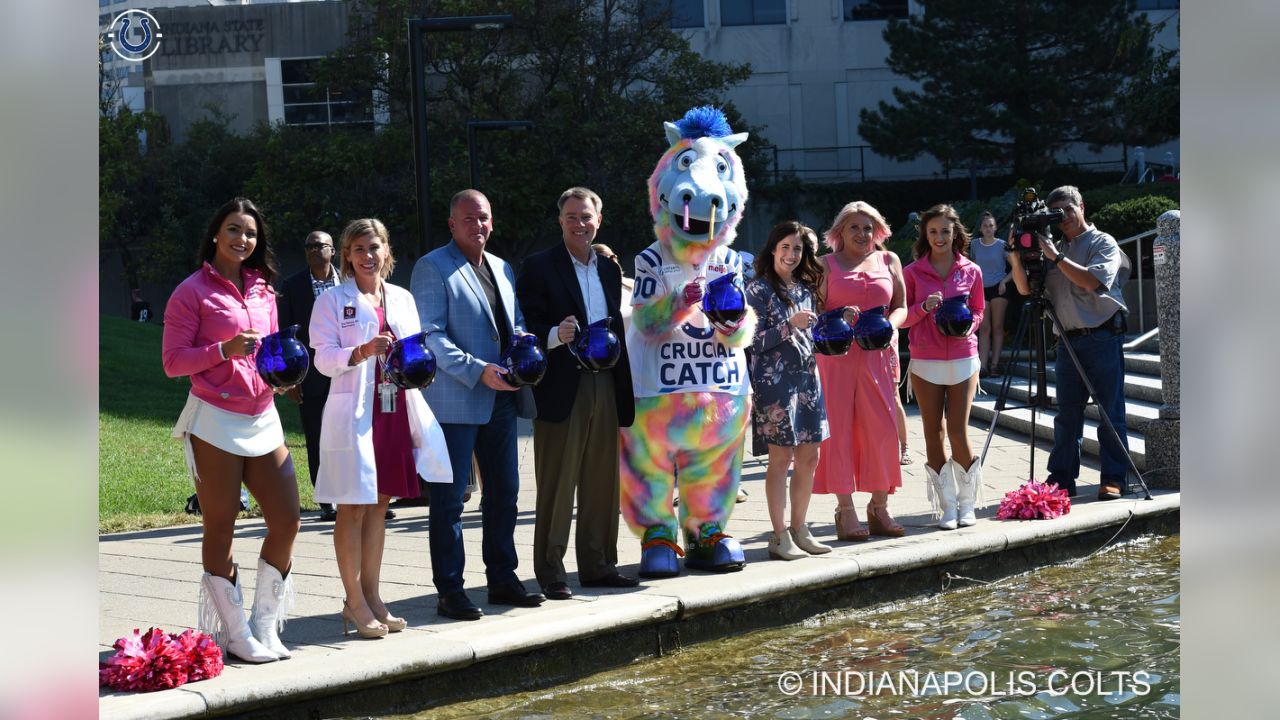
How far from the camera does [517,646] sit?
5.75m

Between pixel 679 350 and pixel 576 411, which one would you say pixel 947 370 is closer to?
pixel 679 350

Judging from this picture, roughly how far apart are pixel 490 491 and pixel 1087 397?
4665 mm

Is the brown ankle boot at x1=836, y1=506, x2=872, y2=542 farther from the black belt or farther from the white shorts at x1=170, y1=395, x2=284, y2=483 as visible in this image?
the white shorts at x1=170, y1=395, x2=284, y2=483

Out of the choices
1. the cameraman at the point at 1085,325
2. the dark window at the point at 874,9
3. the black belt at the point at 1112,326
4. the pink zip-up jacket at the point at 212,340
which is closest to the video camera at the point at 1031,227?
the cameraman at the point at 1085,325

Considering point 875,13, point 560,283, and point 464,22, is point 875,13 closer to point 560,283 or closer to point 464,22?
point 464,22

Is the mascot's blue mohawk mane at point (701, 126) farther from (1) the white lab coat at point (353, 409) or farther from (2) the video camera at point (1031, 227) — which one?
(2) the video camera at point (1031, 227)

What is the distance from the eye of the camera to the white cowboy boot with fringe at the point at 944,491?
8398mm


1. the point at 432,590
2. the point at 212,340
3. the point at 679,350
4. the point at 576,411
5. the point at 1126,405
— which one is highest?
the point at 212,340

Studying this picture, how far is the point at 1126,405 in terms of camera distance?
527 inches

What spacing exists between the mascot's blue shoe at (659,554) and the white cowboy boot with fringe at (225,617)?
231cm

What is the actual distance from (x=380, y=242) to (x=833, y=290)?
9.85ft

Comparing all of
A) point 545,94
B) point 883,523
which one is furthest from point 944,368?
point 545,94

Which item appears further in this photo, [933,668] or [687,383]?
[687,383]

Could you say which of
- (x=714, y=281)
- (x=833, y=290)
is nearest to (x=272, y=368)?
(x=714, y=281)
